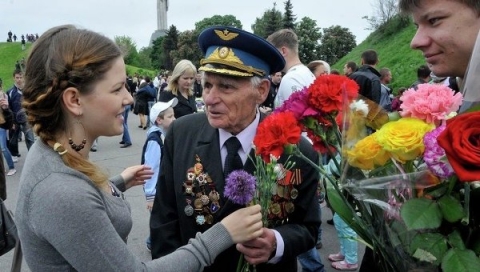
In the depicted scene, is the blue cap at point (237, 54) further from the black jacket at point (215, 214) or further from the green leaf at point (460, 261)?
the green leaf at point (460, 261)

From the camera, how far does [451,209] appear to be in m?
0.89

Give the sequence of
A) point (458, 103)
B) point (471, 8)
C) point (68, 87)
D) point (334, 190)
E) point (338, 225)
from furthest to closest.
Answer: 1. point (338, 225)
2. point (68, 87)
3. point (471, 8)
4. point (334, 190)
5. point (458, 103)

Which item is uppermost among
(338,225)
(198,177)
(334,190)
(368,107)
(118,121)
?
(368,107)

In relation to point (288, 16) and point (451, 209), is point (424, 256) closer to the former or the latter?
point (451, 209)

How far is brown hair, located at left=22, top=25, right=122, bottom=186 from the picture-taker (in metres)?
1.41

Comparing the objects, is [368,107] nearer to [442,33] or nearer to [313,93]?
[313,93]

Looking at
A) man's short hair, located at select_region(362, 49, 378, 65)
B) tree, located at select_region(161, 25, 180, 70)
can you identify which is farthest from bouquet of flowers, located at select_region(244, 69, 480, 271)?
tree, located at select_region(161, 25, 180, 70)

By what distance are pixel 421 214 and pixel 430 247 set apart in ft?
0.25

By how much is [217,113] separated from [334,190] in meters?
0.87

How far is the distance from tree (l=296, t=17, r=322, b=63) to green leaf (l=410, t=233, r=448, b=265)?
165 ft

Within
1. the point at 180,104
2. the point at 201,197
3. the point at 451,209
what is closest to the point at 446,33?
the point at 451,209

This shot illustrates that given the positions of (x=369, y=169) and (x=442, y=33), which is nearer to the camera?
(x=369, y=169)

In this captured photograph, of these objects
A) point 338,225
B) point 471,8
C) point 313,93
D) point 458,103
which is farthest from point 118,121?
point 338,225

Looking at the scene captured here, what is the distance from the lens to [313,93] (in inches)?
49.5
